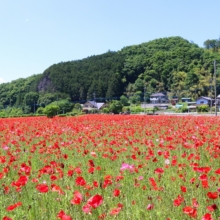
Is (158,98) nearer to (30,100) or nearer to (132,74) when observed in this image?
(132,74)

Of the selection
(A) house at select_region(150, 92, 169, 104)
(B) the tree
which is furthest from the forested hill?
(A) house at select_region(150, 92, 169, 104)

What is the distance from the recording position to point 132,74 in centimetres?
9069

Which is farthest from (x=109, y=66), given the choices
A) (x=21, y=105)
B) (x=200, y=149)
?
(x=200, y=149)

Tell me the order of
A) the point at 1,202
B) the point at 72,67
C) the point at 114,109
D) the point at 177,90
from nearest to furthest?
the point at 1,202
the point at 114,109
the point at 177,90
the point at 72,67

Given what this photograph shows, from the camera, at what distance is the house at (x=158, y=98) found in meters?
85.8

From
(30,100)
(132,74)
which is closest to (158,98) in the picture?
(132,74)

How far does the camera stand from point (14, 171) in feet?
14.6

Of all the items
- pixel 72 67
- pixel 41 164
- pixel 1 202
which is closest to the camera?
pixel 1 202

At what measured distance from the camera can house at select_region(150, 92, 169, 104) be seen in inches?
3376

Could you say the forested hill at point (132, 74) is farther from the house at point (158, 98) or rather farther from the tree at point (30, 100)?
the house at point (158, 98)

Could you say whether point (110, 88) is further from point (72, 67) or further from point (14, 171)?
point (14, 171)

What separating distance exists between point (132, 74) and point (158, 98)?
10.7 metres

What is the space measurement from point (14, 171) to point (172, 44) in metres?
90.8

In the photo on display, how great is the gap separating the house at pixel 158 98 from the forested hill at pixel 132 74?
219 centimetres
